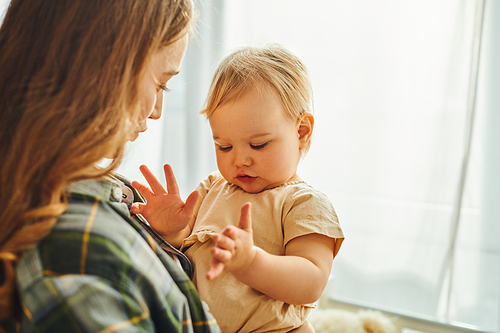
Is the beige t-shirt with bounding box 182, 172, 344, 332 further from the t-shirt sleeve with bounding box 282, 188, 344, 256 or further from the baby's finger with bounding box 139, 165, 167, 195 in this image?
the baby's finger with bounding box 139, 165, 167, 195

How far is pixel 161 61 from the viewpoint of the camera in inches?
28.3

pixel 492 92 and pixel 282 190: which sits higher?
pixel 492 92

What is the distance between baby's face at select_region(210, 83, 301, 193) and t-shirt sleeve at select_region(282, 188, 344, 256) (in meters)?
0.09

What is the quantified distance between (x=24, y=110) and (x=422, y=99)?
5.85ft

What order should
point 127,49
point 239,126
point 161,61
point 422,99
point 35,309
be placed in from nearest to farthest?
point 35,309
point 127,49
point 161,61
point 239,126
point 422,99

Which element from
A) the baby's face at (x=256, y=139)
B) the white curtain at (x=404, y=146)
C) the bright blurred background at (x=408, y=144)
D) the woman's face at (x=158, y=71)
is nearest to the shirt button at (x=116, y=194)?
the woman's face at (x=158, y=71)

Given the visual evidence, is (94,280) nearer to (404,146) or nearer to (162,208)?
(162,208)

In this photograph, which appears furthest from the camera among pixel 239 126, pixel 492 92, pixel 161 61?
pixel 492 92

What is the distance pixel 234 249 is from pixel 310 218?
0.26m

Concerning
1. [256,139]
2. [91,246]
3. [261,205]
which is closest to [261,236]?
[261,205]

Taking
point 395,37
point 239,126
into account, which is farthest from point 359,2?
point 239,126

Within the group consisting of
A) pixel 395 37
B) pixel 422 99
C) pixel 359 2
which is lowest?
pixel 422 99

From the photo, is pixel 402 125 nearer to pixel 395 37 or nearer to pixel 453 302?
pixel 395 37

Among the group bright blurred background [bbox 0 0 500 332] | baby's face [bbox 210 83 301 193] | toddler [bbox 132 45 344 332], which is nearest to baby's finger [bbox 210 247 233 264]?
toddler [bbox 132 45 344 332]
